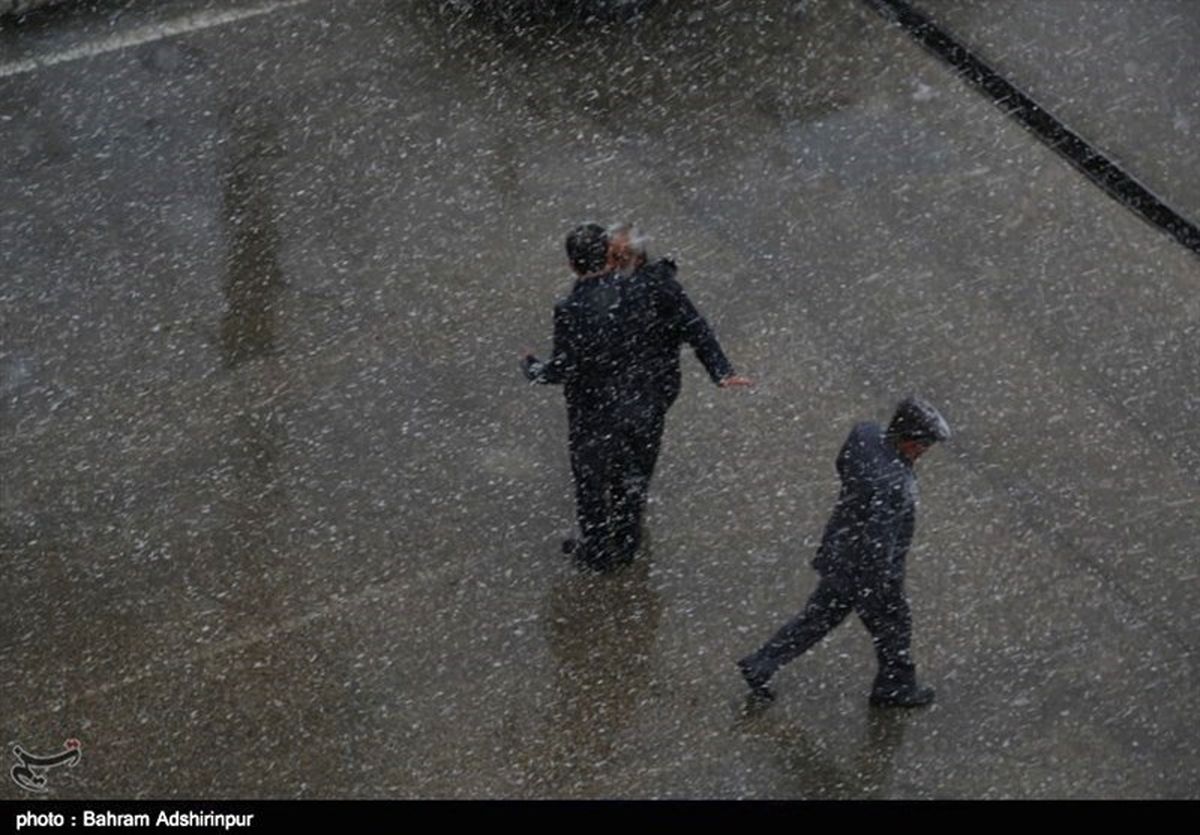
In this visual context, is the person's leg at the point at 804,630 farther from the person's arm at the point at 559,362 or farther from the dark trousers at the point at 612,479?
the person's arm at the point at 559,362

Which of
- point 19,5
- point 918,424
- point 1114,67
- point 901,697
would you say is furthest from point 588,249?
point 19,5

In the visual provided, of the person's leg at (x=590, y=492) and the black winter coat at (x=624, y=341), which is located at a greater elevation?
the black winter coat at (x=624, y=341)

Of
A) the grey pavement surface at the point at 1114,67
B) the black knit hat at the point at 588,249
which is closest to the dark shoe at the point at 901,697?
the black knit hat at the point at 588,249

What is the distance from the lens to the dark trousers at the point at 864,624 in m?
7.73

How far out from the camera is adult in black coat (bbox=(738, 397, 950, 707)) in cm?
751

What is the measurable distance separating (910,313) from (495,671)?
3.02 metres

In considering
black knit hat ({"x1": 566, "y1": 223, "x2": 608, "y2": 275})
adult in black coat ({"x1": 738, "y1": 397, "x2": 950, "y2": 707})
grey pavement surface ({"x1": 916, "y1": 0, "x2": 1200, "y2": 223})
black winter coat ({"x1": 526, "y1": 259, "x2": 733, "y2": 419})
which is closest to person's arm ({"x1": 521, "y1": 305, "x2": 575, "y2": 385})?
black winter coat ({"x1": 526, "y1": 259, "x2": 733, "y2": 419})

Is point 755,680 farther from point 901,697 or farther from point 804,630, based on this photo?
point 901,697

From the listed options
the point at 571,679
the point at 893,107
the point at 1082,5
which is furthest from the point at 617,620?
the point at 1082,5

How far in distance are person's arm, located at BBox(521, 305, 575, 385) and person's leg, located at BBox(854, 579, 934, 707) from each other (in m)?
1.43

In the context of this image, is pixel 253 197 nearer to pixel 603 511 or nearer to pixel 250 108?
pixel 250 108

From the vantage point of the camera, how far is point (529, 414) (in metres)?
9.49

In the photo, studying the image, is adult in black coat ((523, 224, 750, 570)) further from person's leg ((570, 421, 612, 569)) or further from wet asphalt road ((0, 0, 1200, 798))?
wet asphalt road ((0, 0, 1200, 798))

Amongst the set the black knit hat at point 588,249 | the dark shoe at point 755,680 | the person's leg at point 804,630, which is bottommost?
the dark shoe at point 755,680
